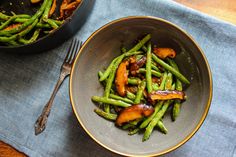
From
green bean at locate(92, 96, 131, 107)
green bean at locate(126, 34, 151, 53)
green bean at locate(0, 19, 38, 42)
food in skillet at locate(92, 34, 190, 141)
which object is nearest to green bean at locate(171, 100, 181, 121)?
food in skillet at locate(92, 34, 190, 141)

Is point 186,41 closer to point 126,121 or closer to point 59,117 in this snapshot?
point 126,121

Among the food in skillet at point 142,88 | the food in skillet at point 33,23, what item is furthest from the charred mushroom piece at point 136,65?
the food in skillet at point 33,23

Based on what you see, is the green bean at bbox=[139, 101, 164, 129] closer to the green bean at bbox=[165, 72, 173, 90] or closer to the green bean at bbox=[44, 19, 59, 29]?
the green bean at bbox=[165, 72, 173, 90]

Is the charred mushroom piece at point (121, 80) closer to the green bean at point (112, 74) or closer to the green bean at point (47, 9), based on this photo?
the green bean at point (112, 74)

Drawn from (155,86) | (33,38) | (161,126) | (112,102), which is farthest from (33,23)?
(161,126)

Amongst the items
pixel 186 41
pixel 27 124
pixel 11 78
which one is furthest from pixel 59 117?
pixel 186 41

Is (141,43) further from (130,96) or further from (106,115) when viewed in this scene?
(106,115)
